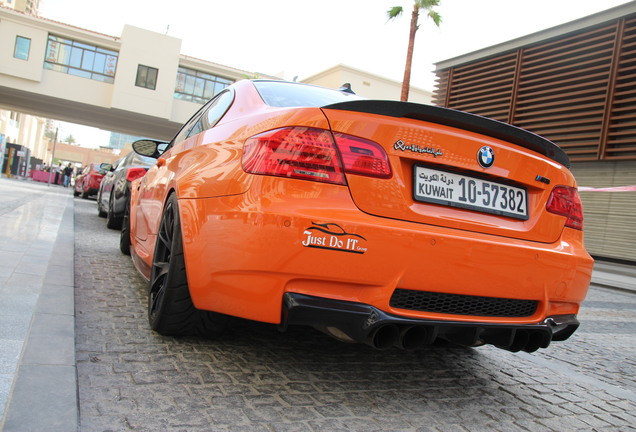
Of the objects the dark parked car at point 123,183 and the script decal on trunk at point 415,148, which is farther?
the dark parked car at point 123,183

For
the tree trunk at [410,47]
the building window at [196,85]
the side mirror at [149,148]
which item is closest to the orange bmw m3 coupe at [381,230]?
the side mirror at [149,148]

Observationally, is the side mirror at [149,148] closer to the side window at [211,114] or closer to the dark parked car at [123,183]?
the side window at [211,114]

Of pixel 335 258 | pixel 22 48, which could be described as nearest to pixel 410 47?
pixel 335 258

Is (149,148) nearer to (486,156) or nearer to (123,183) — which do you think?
(123,183)

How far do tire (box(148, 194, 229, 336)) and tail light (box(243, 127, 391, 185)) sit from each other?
0.72 metres

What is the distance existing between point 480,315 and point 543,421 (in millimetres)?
596

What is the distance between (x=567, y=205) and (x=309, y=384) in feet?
5.23

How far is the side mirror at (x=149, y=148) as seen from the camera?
4.79 metres

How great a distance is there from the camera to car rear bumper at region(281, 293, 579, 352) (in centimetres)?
204

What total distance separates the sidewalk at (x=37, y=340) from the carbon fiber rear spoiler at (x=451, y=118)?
154cm

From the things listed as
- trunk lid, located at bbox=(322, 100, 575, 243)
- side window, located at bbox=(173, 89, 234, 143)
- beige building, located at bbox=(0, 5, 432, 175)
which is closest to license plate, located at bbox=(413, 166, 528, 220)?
trunk lid, located at bbox=(322, 100, 575, 243)

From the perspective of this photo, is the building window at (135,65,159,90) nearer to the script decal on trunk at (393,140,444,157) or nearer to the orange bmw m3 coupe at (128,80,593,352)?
the orange bmw m3 coupe at (128,80,593,352)

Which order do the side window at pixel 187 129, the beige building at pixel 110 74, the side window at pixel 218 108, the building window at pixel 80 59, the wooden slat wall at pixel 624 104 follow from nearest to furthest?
the side window at pixel 218 108, the side window at pixel 187 129, the wooden slat wall at pixel 624 104, the beige building at pixel 110 74, the building window at pixel 80 59

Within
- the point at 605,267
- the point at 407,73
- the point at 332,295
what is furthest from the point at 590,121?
the point at 332,295
